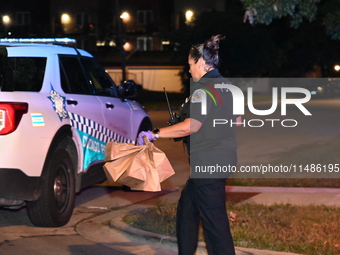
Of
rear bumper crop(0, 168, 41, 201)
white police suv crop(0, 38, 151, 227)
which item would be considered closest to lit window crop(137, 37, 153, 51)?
white police suv crop(0, 38, 151, 227)

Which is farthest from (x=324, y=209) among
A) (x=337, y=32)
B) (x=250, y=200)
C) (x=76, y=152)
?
(x=337, y=32)

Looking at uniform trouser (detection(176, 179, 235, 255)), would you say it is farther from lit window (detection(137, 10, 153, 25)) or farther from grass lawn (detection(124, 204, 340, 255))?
lit window (detection(137, 10, 153, 25))

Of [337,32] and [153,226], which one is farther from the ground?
[337,32]

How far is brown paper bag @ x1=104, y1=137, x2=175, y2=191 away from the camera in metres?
5.37

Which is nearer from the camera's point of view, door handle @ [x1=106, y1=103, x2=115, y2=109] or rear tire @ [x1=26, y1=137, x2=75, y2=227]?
rear tire @ [x1=26, y1=137, x2=75, y2=227]

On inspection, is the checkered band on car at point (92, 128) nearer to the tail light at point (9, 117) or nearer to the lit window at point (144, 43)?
the tail light at point (9, 117)

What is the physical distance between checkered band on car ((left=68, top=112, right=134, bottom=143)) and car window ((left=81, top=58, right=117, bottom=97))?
537 millimetres

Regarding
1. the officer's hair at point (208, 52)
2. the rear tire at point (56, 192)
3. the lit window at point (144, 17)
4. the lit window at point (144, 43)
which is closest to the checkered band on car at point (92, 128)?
the rear tire at point (56, 192)

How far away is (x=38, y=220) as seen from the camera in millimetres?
7367

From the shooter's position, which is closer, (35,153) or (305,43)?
(35,153)

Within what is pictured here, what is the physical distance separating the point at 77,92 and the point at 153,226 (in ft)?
6.63

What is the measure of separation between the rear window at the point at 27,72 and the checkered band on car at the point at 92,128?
0.52 meters

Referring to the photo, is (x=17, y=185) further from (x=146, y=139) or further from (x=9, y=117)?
(x=146, y=139)

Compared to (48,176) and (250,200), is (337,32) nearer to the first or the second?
(250,200)
